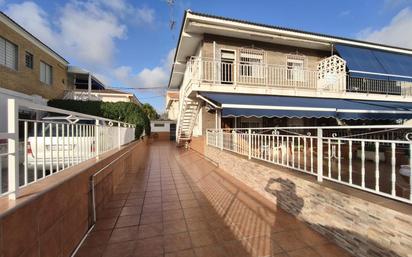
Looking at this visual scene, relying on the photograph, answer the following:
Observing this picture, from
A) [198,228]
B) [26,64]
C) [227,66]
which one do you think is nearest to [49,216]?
[198,228]

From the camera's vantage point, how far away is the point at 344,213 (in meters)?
3.68

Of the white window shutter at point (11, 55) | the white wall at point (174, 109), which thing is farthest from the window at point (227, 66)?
the white wall at point (174, 109)

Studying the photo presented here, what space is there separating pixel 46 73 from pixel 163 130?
20146mm

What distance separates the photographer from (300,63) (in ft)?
52.7

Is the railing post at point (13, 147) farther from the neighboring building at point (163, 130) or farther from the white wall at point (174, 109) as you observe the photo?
the neighboring building at point (163, 130)

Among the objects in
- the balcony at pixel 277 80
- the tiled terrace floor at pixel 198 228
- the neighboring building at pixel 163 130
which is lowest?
the tiled terrace floor at pixel 198 228

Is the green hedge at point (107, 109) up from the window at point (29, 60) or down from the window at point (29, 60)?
down

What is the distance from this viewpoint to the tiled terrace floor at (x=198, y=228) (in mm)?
3727

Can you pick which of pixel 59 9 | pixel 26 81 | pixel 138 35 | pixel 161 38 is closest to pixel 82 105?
pixel 26 81

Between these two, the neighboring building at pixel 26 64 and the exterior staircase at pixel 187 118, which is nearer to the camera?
the neighboring building at pixel 26 64

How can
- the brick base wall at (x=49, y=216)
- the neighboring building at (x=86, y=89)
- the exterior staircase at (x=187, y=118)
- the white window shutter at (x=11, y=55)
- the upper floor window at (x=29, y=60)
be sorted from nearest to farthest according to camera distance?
the brick base wall at (x=49, y=216), the white window shutter at (x=11, y=55), the exterior staircase at (x=187, y=118), the upper floor window at (x=29, y=60), the neighboring building at (x=86, y=89)

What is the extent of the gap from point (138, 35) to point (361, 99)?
22375 mm

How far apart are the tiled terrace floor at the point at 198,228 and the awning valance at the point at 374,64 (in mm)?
12413

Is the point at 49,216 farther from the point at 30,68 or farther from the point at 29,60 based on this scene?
the point at 29,60
